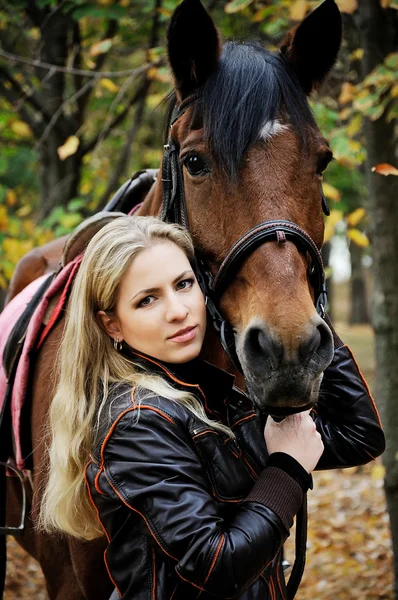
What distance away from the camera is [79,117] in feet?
21.8

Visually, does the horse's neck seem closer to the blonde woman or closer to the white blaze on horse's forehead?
the blonde woman

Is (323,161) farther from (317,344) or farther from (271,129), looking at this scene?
(317,344)

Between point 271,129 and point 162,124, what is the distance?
0.84 meters

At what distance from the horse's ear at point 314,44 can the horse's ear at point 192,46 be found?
0.26 metres

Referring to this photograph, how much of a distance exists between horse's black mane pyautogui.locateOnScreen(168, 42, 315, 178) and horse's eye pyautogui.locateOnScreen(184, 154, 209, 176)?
0.06 m

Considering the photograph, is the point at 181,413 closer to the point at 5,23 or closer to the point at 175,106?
the point at 175,106

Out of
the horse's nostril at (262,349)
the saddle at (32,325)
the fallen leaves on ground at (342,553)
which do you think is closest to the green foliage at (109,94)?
the saddle at (32,325)

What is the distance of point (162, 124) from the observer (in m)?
2.68

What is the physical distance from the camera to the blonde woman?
1.58 meters

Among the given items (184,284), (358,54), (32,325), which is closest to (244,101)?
(184,284)

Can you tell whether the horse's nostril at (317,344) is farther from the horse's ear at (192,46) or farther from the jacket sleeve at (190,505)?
the horse's ear at (192,46)

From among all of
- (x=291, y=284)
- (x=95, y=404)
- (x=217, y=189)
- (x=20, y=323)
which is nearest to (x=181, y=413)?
(x=95, y=404)

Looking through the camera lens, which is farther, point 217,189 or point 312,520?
point 312,520

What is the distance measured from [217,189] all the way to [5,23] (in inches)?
210
